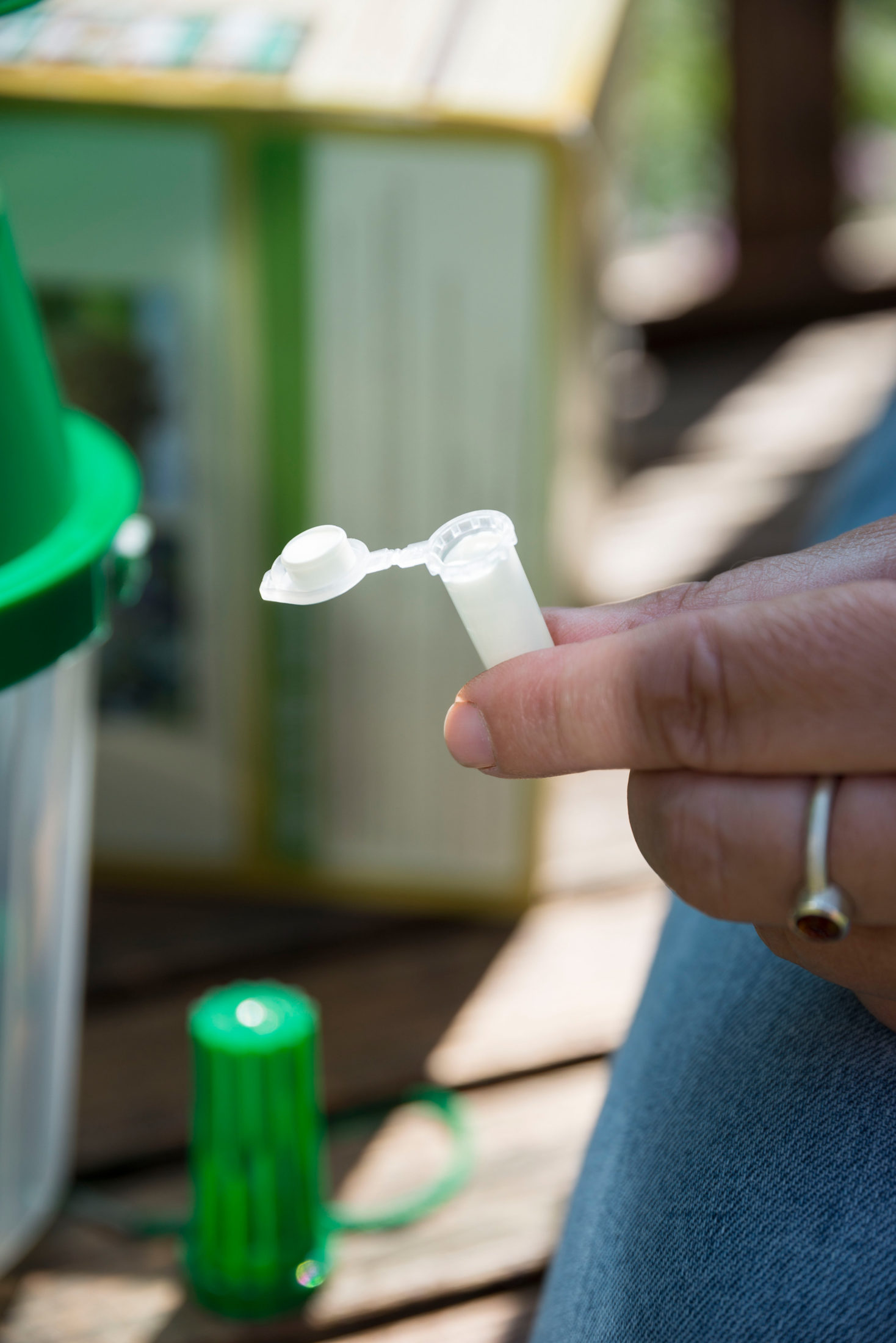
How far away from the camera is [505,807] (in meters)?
0.85

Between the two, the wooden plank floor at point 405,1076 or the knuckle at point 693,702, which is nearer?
the knuckle at point 693,702

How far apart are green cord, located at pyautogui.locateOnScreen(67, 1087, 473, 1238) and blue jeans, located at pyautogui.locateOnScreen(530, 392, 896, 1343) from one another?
0.19 metres

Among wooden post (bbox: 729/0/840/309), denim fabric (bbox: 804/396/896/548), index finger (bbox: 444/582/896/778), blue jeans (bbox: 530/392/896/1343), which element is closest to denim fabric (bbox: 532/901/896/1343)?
blue jeans (bbox: 530/392/896/1343)

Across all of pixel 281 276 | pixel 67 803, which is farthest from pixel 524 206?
pixel 67 803

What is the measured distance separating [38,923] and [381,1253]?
0.73 ft

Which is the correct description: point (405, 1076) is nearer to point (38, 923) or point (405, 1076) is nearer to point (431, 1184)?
point (431, 1184)

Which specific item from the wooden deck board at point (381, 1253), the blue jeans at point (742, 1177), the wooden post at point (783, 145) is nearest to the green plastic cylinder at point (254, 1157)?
the wooden deck board at point (381, 1253)

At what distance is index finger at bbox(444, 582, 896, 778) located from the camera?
1.03 feet

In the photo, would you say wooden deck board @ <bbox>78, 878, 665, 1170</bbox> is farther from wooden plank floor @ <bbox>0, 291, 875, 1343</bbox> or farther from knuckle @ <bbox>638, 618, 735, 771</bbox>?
knuckle @ <bbox>638, 618, 735, 771</bbox>

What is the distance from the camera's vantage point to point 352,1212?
2.13ft

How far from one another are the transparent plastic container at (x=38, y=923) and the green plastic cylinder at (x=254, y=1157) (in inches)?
3.3

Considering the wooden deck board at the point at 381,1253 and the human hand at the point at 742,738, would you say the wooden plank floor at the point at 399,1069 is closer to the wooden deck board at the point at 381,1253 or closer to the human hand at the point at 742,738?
the wooden deck board at the point at 381,1253

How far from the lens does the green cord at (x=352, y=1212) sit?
0.64m

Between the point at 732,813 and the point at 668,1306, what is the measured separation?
6.0 inches
